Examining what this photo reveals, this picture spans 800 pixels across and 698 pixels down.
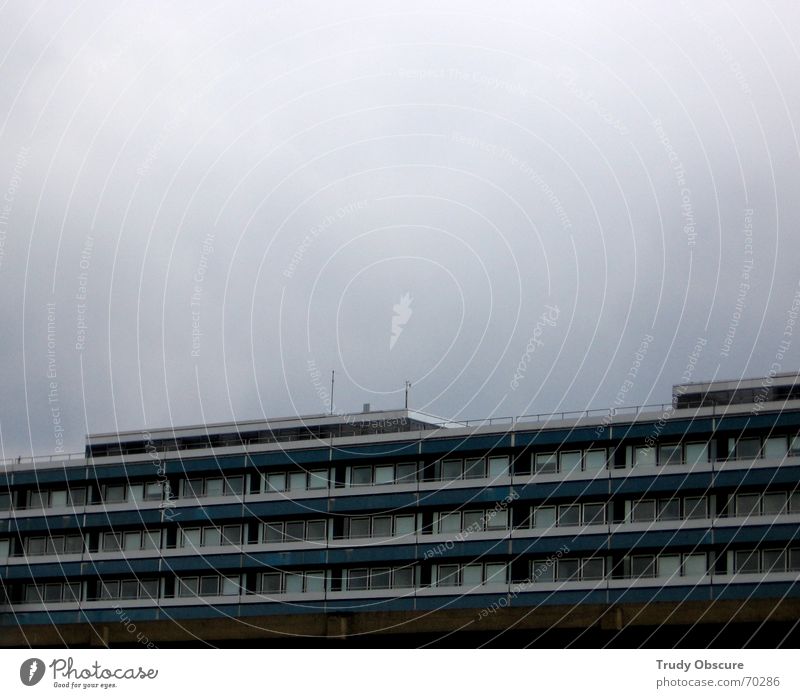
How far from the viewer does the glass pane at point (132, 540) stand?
143m

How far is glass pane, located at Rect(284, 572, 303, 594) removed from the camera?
13525 centimetres

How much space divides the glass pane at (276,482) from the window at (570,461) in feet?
94.6

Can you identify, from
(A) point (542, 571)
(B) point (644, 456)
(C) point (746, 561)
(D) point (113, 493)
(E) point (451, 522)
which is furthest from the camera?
(D) point (113, 493)

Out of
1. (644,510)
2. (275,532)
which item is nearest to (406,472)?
(275,532)

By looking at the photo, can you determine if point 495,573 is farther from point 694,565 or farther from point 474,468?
point 694,565

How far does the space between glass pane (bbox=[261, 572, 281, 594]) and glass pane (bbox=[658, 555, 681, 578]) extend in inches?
1452

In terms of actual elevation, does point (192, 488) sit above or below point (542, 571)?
above

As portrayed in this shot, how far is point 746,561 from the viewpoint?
119000mm

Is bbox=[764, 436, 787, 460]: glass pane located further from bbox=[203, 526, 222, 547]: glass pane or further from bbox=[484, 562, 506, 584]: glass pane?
bbox=[203, 526, 222, 547]: glass pane

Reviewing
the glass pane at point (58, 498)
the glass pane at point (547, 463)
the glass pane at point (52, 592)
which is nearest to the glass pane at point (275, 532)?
the glass pane at point (52, 592)

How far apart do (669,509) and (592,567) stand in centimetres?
836

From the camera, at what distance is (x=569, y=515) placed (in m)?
125

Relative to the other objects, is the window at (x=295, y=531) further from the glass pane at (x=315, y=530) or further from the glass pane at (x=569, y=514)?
the glass pane at (x=569, y=514)
